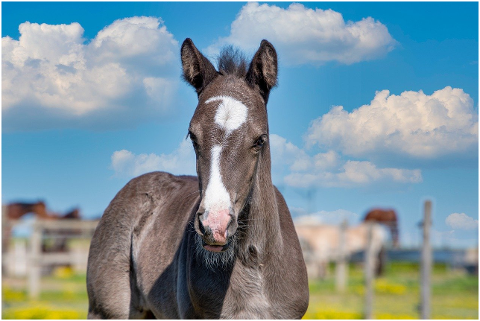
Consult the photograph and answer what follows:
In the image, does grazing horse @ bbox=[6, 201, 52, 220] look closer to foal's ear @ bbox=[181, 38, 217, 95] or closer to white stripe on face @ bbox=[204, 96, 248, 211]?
foal's ear @ bbox=[181, 38, 217, 95]

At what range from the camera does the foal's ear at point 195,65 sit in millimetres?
3898

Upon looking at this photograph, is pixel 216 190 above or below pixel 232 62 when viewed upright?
below

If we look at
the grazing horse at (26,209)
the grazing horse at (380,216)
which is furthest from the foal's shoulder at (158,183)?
the grazing horse at (380,216)

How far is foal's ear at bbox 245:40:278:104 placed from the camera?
3.80 meters

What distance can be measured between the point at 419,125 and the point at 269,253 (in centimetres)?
211

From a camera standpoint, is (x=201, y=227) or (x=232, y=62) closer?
(x=201, y=227)

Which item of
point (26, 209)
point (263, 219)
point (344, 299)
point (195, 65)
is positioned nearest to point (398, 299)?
point (344, 299)

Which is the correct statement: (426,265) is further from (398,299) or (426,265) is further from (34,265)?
(34,265)

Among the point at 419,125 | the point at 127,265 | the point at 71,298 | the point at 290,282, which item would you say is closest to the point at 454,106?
the point at 419,125

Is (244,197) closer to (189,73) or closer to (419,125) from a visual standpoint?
(189,73)

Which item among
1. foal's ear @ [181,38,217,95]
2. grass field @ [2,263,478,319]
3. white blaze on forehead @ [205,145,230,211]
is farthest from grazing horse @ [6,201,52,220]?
white blaze on forehead @ [205,145,230,211]

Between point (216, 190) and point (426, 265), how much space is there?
7349 millimetres

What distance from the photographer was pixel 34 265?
49.1 feet

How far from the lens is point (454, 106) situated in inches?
196
